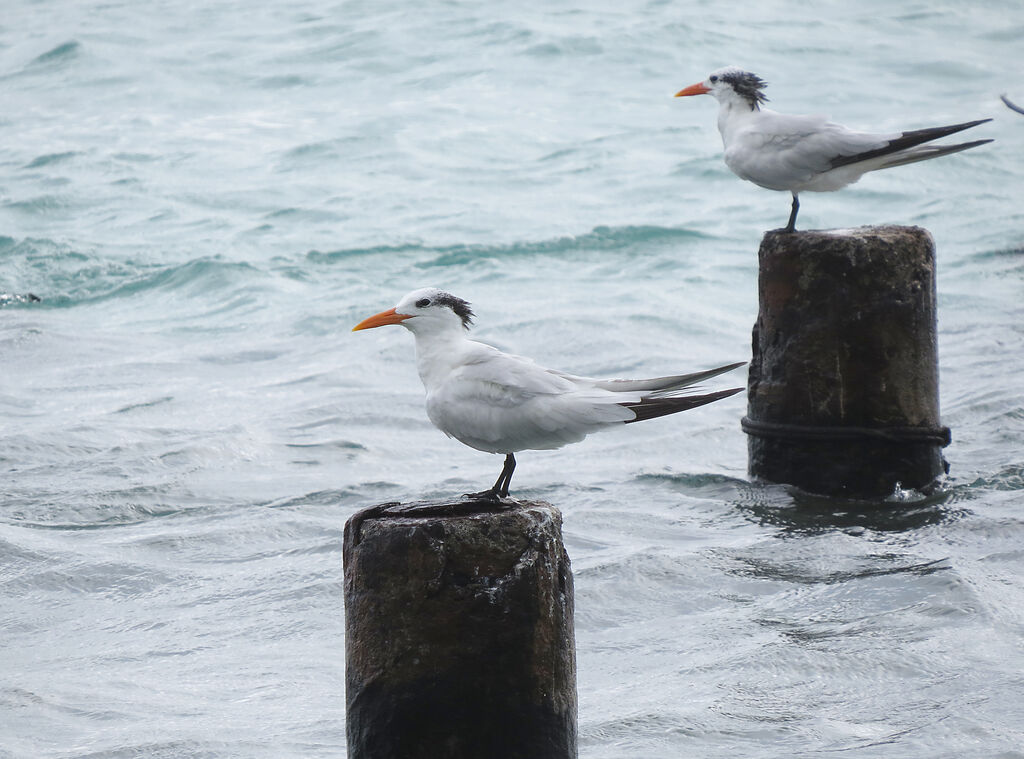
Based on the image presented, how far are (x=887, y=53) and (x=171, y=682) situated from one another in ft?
80.2

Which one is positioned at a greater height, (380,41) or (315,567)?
(380,41)

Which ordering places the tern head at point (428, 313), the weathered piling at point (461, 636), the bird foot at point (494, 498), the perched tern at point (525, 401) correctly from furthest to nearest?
the tern head at point (428, 313), the perched tern at point (525, 401), the bird foot at point (494, 498), the weathered piling at point (461, 636)

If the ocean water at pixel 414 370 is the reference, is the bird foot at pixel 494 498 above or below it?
above

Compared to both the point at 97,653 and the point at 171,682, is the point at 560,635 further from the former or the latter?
the point at 97,653

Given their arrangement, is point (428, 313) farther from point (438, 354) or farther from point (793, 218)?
point (793, 218)

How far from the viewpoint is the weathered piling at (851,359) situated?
230 inches

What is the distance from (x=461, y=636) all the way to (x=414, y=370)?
664 centimetres

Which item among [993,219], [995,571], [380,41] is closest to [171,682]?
[995,571]

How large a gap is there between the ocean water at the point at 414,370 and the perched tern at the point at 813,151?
61.8 inches

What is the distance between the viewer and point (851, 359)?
595cm

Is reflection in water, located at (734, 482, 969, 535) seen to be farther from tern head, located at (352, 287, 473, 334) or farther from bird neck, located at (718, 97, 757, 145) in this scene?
tern head, located at (352, 287, 473, 334)

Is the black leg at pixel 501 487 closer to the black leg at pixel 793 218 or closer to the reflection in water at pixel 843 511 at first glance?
the reflection in water at pixel 843 511

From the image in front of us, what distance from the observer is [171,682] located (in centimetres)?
461

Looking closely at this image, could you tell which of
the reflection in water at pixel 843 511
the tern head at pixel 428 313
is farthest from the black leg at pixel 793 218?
the tern head at pixel 428 313
